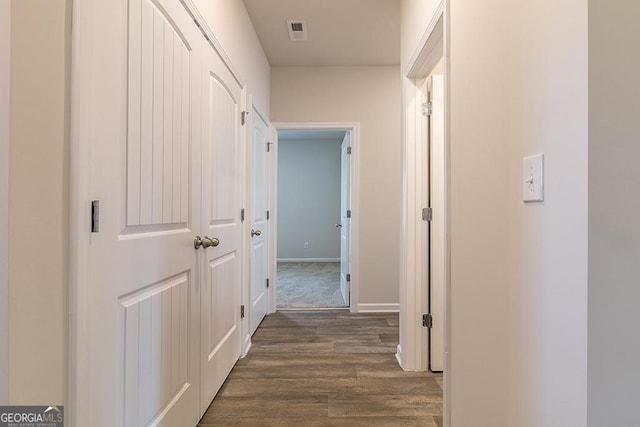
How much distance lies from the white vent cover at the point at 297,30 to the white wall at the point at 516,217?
168 centimetres

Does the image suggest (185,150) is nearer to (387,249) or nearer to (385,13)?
(385,13)

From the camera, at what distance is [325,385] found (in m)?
2.02

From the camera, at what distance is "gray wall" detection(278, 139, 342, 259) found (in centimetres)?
710

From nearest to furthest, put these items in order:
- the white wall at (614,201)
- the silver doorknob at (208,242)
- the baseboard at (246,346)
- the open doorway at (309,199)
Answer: the white wall at (614,201) → the silver doorknob at (208,242) → the baseboard at (246,346) → the open doorway at (309,199)

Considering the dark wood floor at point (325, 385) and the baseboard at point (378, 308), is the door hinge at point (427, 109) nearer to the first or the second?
the dark wood floor at point (325, 385)

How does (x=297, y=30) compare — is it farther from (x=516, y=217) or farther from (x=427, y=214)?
(x=516, y=217)

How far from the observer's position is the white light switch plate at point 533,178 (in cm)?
81

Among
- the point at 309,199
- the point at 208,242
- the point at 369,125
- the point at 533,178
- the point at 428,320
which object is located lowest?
the point at 428,320

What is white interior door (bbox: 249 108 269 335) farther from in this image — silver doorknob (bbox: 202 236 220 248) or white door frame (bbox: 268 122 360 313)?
silver doorknob (bbox: 202 236 220 248)

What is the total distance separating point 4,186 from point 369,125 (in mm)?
3209

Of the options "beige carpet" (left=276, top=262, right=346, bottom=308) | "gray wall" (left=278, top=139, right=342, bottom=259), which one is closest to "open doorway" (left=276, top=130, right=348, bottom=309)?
"gray wall" (left=278, top=139, right=342, bottom=259)

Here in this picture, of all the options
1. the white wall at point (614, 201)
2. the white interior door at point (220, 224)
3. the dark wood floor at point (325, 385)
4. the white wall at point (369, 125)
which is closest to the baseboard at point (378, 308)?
the white wall at point (369, 125)

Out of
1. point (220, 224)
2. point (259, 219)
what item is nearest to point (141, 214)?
point (220, 224)

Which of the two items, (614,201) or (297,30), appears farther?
(297,30)
